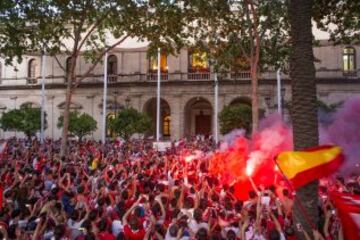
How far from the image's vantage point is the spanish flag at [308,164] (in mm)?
8773

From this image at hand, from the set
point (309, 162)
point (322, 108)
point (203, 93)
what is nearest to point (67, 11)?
point (309, 162)

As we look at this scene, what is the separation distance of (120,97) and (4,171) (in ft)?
108

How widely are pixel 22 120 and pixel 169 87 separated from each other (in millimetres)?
13064

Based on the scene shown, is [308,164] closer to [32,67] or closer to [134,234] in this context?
[134,234]

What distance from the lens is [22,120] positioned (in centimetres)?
4119

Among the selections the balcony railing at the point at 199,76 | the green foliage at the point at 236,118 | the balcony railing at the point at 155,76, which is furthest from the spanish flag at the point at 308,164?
the balcony railing at the point at 155,76

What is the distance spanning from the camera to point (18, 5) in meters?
21.7

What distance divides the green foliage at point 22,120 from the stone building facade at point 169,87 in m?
3.84

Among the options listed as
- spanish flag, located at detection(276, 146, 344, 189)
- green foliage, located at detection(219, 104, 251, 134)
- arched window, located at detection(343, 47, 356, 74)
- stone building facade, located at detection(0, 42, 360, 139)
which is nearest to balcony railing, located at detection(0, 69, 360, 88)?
stone building facade, located at detection(0, 42, 360, 139)

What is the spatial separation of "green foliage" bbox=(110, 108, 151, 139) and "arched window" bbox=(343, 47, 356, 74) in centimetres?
1824

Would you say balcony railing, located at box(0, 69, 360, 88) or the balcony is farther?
the balcony

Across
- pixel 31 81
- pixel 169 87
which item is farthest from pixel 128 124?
pixel 31 81

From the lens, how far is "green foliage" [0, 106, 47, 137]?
134 ft

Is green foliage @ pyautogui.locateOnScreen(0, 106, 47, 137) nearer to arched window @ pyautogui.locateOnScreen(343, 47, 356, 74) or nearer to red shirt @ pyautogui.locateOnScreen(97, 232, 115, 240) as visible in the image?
arched window @ pyautogui.locateOnScreen(343, 47, 356, 74)
